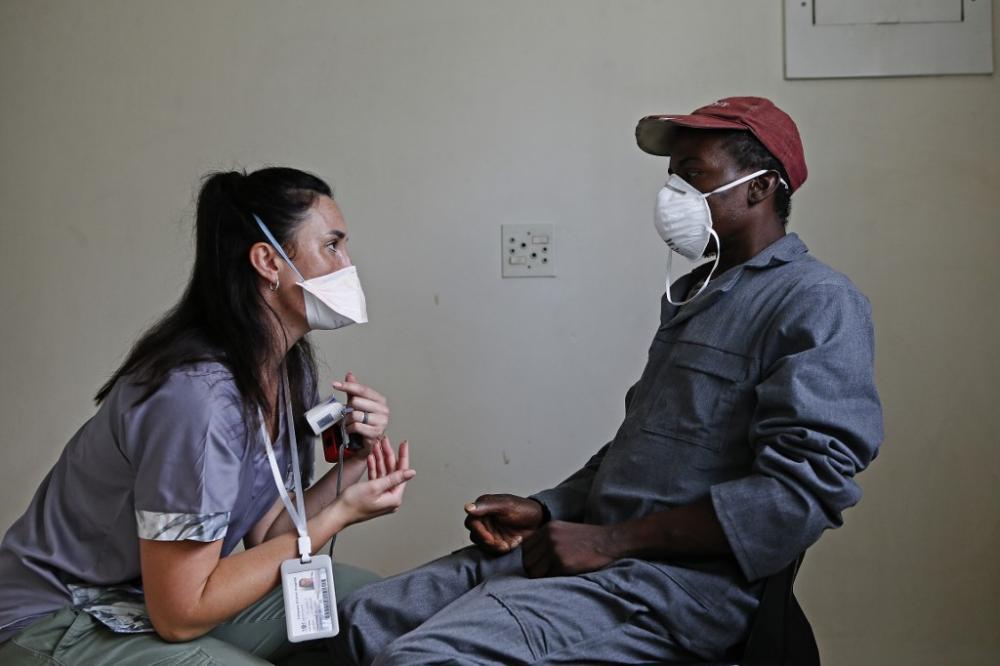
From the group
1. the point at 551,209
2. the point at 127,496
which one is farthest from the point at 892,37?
the point at 127,496

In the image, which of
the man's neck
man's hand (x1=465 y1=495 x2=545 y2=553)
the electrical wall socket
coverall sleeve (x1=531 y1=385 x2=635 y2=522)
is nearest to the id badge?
man's hand (x1=465 y1=495 x2=545 y2=553)

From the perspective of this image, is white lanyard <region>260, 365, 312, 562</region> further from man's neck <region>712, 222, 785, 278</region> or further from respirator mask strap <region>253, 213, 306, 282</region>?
man's neck <region>712, 222, 785, 278</region>

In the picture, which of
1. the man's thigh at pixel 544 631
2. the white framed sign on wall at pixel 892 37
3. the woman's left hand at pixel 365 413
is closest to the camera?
the man's thigh at pixel 544 631

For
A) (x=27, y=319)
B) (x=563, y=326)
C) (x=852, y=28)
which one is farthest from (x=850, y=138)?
(x=27, y=319)

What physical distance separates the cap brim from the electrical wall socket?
0.57m

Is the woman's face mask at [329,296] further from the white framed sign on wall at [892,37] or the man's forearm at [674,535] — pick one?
the white framed sign on wall at [892,37]

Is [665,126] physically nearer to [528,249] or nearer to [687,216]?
[687,216]

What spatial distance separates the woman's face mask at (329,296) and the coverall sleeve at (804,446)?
0.63m

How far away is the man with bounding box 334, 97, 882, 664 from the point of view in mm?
1240

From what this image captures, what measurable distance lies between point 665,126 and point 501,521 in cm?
70

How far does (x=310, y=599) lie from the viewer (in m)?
1.35

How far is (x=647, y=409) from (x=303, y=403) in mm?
580

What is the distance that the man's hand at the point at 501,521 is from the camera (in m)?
1.54

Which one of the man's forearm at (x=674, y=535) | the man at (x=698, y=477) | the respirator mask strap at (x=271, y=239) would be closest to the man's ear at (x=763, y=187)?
the man at (x=698, y=477)
